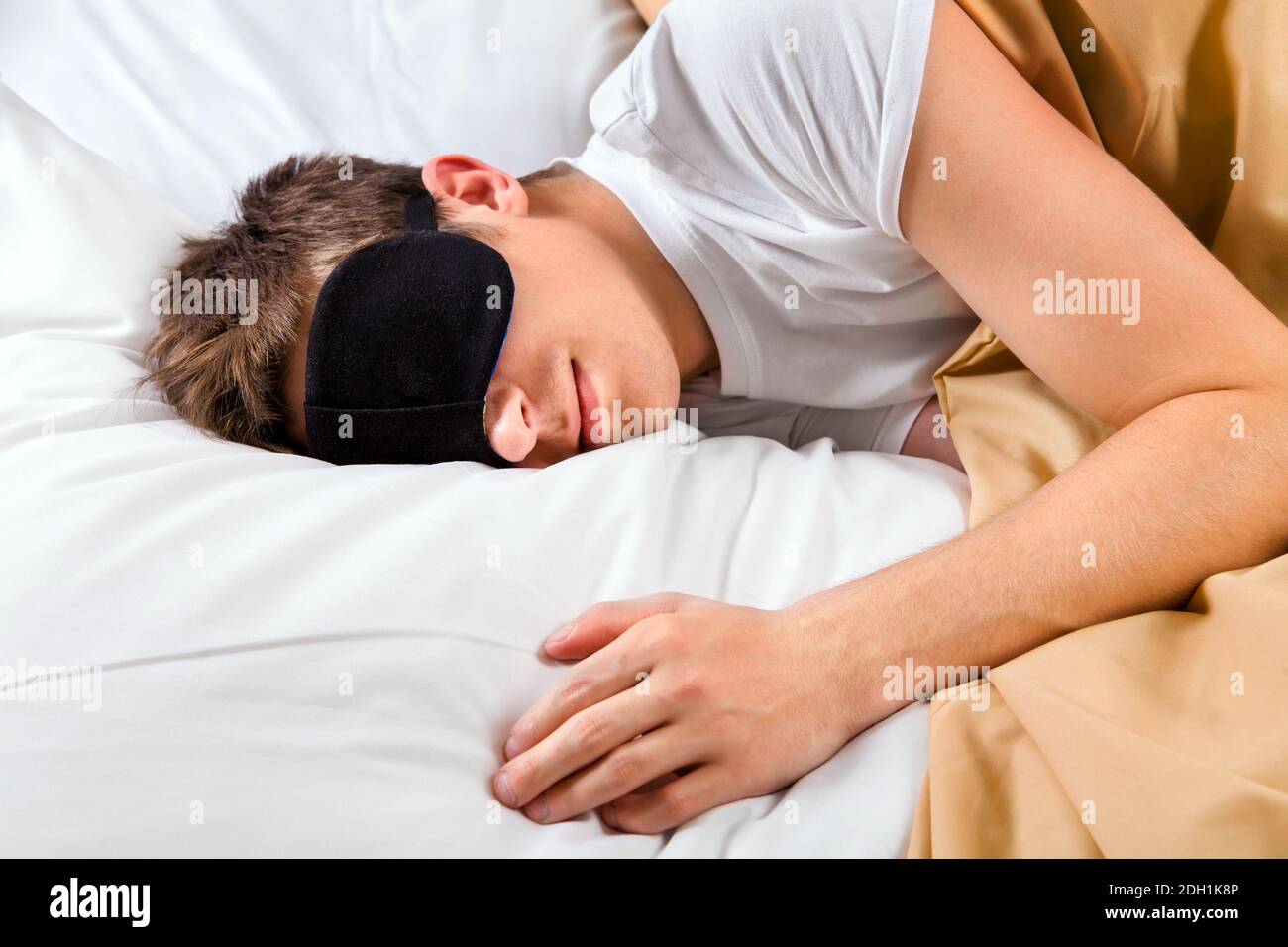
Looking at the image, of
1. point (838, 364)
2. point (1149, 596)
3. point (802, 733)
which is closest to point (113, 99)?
point (838, 364)

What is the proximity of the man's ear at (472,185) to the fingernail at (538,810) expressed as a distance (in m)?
0.64

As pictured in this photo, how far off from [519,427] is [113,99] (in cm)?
98

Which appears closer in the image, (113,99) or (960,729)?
(960,729)

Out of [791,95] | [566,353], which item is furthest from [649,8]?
[566,353]

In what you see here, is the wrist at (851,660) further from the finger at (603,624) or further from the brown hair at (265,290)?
the brown hair at (265,290)

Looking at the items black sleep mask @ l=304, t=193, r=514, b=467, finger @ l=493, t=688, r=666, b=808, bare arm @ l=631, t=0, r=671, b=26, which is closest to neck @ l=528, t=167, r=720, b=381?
black sleep mask @ l=304, t=193, r=514, b=467

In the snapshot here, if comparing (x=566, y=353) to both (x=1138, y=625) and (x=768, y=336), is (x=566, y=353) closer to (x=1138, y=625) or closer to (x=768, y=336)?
(x=768, y=336)

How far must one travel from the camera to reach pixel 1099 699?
2.45ft

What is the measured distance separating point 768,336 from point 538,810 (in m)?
0.65

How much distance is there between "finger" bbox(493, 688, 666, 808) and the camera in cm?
77

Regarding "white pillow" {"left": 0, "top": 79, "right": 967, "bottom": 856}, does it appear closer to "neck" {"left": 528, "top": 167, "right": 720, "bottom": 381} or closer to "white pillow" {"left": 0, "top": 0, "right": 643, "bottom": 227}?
"neck" {"left": 528, "top": 167, "right": 720, "bottom": 381}

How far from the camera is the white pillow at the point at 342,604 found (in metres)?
0.70
